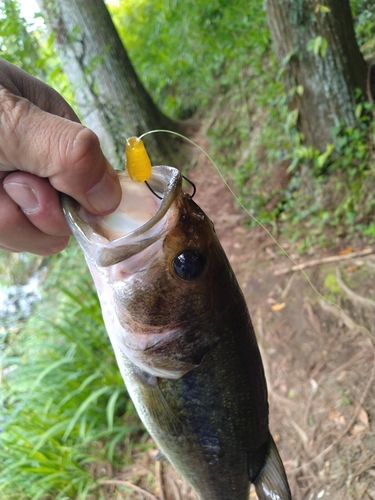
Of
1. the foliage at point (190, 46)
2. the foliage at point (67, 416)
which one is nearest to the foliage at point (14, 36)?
the foliage at point (67, 416)

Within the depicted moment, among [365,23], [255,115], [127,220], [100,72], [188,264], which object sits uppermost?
[100,72]

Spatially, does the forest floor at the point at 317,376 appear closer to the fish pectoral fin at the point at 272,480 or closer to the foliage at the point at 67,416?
the foliage at the point at 67,416

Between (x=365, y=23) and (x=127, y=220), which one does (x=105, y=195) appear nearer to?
(x=127, y=220)

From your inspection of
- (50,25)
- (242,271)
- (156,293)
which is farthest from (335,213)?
(50,25)

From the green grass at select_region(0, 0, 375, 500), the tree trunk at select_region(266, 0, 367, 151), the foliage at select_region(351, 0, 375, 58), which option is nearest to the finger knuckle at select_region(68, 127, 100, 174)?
the green grass at select_region(0, 0, 375, 500)

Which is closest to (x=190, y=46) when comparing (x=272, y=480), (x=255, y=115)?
(x=255, y=115)

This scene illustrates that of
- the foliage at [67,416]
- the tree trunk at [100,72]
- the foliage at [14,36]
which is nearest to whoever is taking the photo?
the foliage at [67,416]
